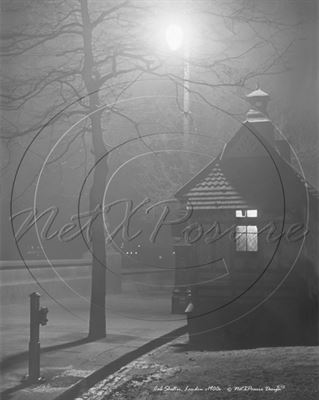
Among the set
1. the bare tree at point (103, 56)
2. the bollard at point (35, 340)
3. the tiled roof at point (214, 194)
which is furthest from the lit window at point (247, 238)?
the bollard at point (35, 340)

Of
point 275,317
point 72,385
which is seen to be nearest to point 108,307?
point 275,317

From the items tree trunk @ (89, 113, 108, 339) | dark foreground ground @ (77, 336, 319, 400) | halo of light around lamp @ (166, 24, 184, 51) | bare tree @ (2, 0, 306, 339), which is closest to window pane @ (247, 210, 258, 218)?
bare tree @ (2, 0, 306, 339)

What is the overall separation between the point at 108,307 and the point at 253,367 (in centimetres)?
903

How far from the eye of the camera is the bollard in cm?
862

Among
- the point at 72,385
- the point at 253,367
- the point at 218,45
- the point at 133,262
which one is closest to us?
the point at 72,385

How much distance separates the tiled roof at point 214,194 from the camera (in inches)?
→ 501

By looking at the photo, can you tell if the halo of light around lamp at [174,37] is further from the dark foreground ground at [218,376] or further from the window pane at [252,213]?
the dark foreground ground at [218,376]

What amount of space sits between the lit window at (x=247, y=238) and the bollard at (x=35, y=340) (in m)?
4.91

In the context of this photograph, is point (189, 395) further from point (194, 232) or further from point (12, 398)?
point (194, 232)

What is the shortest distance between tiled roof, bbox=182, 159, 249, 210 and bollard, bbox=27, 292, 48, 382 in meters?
4.54

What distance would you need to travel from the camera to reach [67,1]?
11867 mm

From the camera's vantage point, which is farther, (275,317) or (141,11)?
(275,317)

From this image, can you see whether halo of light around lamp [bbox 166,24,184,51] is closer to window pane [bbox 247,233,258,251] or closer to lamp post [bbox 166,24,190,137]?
lamp post [bbox 166,24,190,137]

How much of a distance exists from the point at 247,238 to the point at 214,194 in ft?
3.24
